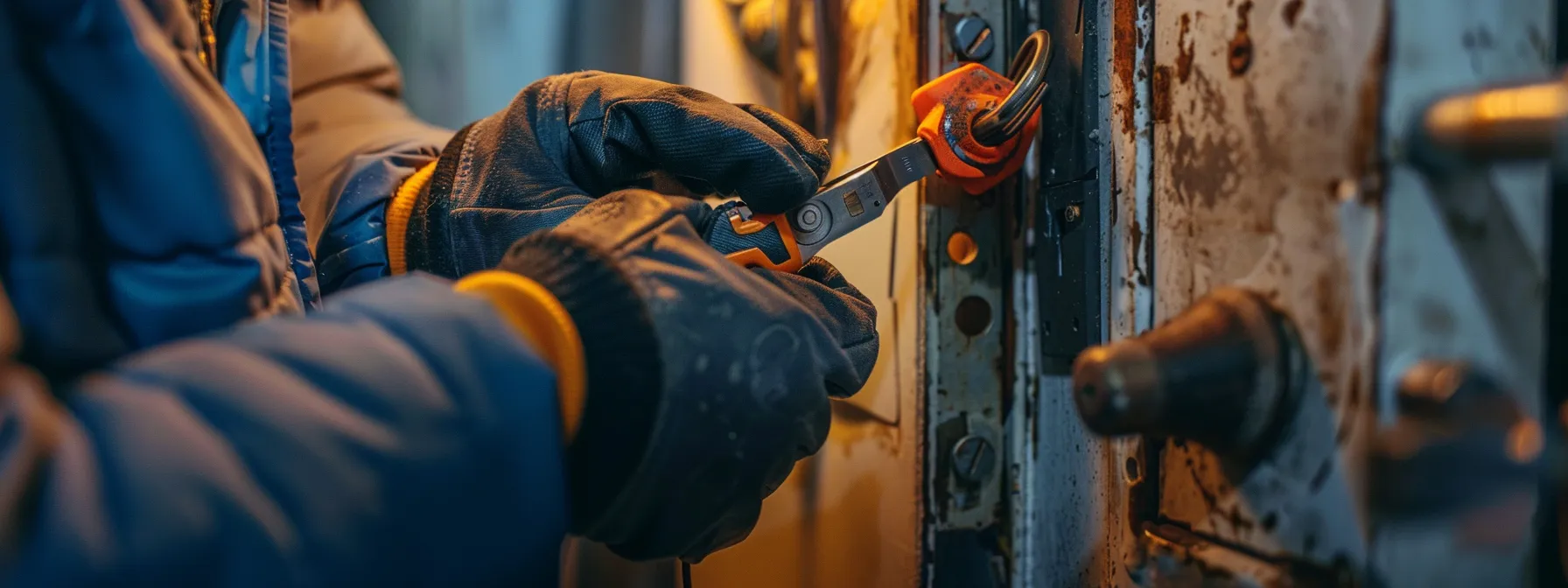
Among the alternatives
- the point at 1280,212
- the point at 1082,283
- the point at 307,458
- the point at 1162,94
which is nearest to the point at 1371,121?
the point at 1280,212

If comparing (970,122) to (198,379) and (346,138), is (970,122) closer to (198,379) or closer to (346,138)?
(198,379)

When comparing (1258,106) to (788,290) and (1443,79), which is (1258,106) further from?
(788,290)

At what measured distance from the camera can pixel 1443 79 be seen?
0.37m

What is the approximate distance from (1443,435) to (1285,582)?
0.12 meters

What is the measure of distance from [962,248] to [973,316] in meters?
0.07

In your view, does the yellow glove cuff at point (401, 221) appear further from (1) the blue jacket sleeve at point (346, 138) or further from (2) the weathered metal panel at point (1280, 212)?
(2) the weathered metal panel at point (1280, 212)

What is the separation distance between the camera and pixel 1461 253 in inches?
14.9

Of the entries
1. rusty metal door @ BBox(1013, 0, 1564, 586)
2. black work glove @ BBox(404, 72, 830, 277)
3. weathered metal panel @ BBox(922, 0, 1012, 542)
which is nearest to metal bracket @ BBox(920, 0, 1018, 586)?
weathered metal panel @ BBox(922, 0, 1012, 542)

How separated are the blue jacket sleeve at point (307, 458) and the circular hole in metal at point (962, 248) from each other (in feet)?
1.59

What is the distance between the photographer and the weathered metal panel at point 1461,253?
374 mm

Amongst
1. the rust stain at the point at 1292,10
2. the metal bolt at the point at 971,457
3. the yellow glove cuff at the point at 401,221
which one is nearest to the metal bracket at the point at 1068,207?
the metal bolt at the point at 971,457

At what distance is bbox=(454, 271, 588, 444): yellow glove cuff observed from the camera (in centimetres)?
47

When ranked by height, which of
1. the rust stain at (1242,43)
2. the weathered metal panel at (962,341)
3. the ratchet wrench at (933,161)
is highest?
the rust stain at (1242,43)

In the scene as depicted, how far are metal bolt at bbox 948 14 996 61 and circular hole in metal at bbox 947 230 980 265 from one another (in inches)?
7.1
